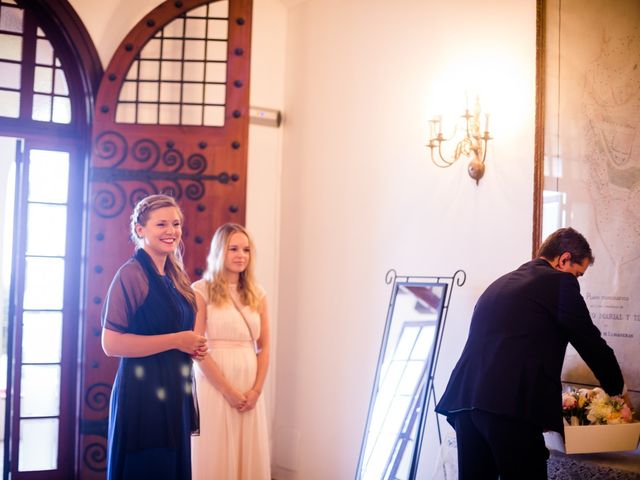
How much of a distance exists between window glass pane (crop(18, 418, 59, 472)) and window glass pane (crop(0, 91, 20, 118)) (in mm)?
1755

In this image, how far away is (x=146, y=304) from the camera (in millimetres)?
2770

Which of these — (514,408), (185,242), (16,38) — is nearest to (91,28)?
(16,38)

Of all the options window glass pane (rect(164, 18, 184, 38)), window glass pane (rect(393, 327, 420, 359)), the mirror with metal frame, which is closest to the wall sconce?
the mirror with metal frame

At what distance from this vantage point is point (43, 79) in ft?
14.7

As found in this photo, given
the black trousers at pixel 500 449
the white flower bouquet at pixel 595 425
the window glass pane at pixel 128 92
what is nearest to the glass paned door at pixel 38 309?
the window glass pane at pixel 128 92

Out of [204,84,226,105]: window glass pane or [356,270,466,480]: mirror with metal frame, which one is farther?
[204,84,226,105]: window glass pane

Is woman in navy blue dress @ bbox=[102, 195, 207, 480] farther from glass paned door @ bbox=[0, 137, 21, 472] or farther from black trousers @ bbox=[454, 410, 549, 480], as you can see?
glass paned door @ bbox=[0, 137, 21, 472]

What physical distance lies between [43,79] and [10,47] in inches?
9.6

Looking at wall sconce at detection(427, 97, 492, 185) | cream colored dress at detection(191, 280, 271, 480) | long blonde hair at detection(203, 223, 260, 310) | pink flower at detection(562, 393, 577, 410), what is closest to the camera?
A: pink flower at detection(562, 393, 577, 410)

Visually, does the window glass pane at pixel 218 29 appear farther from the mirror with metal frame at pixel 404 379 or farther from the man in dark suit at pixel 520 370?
the man in dark suit at pixel 520 370

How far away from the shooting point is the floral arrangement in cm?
272

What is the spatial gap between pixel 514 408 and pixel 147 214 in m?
1.50

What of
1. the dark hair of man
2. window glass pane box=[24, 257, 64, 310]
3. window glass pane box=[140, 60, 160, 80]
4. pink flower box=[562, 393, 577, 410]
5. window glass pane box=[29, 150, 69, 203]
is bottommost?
pink flower box=[562, 393, 577, 410]

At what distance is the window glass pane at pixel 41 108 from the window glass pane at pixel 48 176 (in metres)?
0.20
